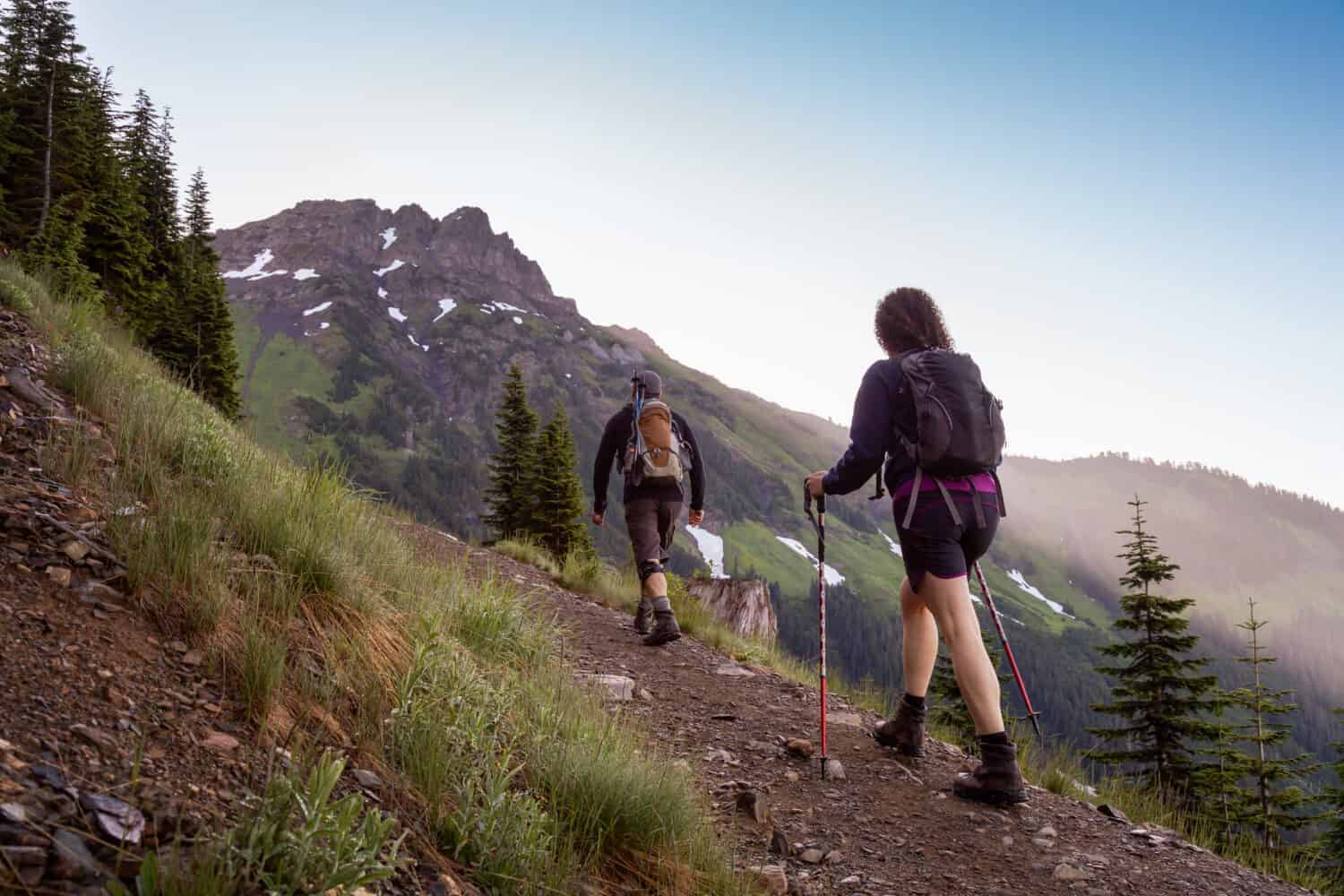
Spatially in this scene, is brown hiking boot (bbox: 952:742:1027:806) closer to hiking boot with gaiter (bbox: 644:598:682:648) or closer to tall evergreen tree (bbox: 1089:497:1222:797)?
hiking boot with gaiter (bbox: 644:598:682:648)

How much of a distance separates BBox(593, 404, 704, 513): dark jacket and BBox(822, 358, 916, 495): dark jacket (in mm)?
3488

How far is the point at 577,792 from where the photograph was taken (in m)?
2.98

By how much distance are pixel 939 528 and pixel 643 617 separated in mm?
4850

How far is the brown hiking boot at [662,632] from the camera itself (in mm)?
7930

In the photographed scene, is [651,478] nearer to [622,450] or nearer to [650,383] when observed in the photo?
[622,450]

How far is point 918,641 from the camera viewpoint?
5.04 m

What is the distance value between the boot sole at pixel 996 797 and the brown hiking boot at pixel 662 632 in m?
3.87

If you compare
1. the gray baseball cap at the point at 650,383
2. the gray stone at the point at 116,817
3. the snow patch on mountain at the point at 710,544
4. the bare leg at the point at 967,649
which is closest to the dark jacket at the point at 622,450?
the gray baseball cap at the point at 650,383

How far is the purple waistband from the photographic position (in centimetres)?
448

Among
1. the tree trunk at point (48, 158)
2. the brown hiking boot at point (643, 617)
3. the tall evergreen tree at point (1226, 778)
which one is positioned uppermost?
the tree trunk at point (48, 158)

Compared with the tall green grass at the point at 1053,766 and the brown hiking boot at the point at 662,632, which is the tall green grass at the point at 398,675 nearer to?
→ the brown hiking boot at the point at 662,632

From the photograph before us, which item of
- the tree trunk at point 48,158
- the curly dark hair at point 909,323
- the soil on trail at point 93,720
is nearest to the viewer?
the soil on trail at point 93,720

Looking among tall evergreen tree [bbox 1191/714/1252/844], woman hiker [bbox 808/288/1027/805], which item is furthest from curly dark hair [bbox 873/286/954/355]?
tall evergreen tree [bbox 1191/714/1252/844]

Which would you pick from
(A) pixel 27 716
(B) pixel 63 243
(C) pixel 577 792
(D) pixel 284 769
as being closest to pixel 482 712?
(C) pixel 577 792
